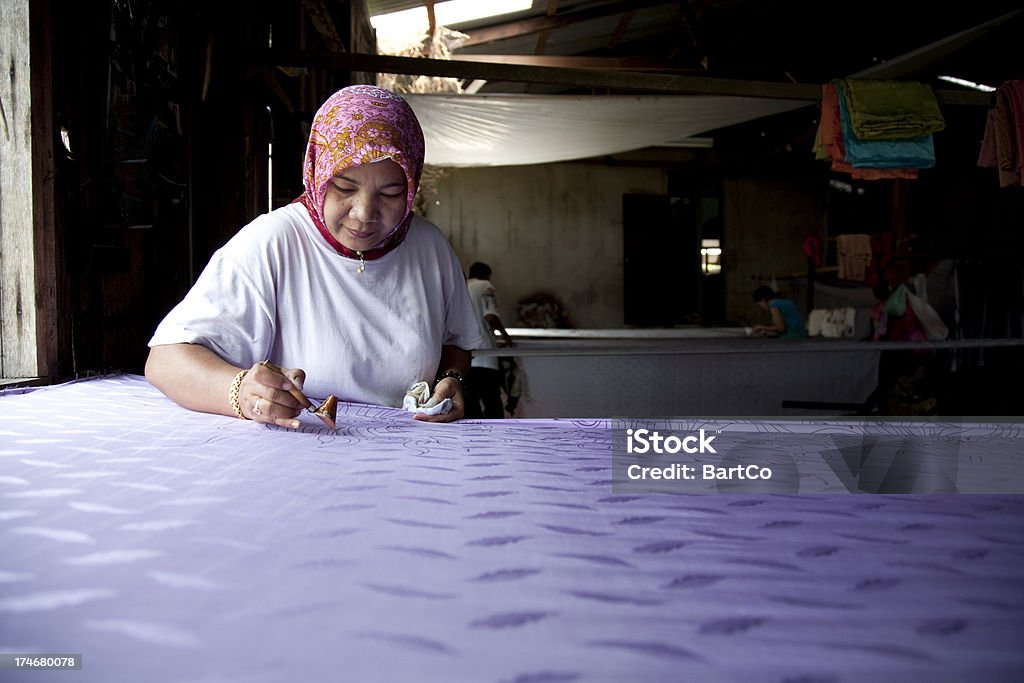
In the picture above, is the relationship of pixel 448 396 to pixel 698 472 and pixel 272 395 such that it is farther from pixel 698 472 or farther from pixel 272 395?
pixel 698 472

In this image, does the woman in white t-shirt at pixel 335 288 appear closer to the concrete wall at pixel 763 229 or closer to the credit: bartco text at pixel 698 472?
the credit: bartco text at pixel 698 472

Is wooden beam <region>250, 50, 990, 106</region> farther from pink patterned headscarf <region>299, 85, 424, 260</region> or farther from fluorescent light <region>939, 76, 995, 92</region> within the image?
fluorescent light <region>939, 76, 995, 92</region>

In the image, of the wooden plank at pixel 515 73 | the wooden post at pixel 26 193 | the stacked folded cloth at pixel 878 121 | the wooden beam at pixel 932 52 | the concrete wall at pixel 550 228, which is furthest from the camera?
the concrete wall at pixel 550 228

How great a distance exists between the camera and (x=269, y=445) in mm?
1091

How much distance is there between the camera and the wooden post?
1684 millimetres

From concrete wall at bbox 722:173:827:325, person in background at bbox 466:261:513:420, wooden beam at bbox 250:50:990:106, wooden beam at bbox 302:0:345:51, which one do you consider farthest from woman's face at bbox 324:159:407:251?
concrete wall at bbox 722:173:827:325

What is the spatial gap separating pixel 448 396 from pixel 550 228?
10.4 meters

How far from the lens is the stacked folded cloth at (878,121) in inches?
155

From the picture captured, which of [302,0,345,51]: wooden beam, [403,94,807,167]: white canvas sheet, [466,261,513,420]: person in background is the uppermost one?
[302,0,345,51]: wooden beam

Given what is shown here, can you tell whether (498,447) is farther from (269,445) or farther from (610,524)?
(610,524)

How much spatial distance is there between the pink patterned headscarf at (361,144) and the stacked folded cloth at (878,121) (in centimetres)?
321

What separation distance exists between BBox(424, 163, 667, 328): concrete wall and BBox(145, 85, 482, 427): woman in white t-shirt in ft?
31.7

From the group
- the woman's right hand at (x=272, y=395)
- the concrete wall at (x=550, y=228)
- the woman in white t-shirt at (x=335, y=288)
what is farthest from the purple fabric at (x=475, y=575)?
the concrete wall at (x=550, y=228)

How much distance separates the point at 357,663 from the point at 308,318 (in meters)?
1.21
